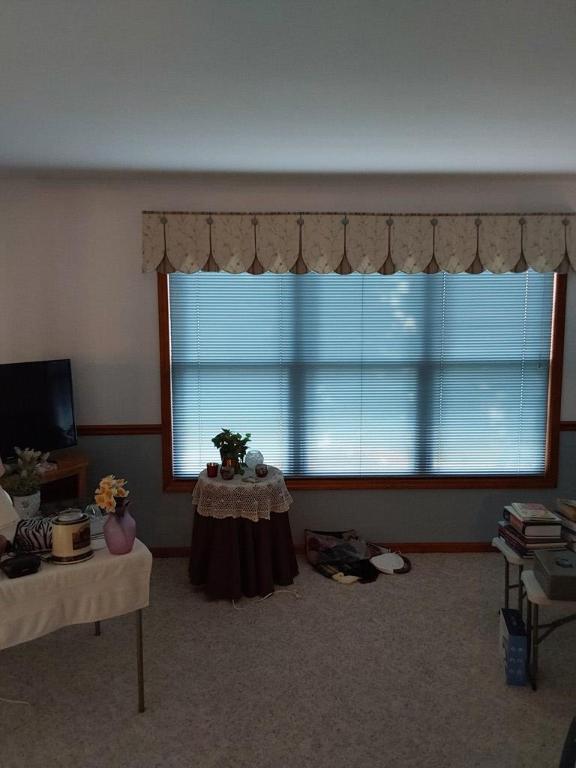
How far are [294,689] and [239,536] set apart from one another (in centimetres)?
98

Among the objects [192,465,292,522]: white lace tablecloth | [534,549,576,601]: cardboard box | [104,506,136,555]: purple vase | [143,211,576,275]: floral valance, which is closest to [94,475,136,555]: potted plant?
[104,506,136,555]: purple vase

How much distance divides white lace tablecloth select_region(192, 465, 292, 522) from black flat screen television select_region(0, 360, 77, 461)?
1.03 m

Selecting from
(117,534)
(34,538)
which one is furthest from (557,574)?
(34,538)

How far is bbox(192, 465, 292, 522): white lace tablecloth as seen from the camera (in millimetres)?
3279

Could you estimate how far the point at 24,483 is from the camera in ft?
10.2

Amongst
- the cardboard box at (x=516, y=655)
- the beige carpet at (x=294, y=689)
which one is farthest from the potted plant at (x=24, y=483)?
the cardboard box at (x=516, y=655)

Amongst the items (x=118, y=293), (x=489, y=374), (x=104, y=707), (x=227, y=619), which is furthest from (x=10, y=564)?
(x=489, y=374)

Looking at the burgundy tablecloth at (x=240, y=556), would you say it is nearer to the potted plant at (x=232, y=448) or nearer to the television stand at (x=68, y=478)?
the potted plant at (x=232, y=448)

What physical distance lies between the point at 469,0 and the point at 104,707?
116 inches

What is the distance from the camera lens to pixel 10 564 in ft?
6.64

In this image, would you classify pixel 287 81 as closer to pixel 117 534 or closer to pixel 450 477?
pixel 117 534

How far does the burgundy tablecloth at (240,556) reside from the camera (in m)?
3.28

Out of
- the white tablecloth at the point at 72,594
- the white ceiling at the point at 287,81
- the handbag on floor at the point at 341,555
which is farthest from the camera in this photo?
the handbag on floor at the point at 341,555

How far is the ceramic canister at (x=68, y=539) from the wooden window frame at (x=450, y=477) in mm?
1774
